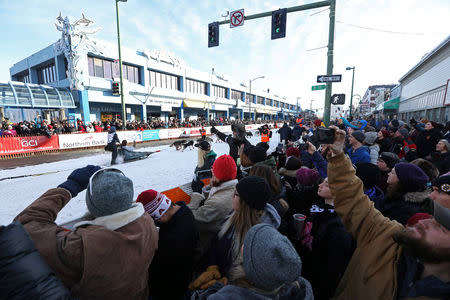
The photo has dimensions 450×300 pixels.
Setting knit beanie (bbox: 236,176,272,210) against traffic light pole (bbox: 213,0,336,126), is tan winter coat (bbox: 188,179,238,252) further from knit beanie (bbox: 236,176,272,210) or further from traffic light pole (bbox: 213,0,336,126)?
traffic light pole (bbox: 213,0,336,126)

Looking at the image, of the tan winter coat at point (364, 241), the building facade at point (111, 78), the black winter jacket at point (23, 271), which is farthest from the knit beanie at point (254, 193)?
the building facade at point (111, 78)

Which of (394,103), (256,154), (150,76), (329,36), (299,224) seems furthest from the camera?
(394,103)

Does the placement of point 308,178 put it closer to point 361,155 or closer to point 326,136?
point 326,136

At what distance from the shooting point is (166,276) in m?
1.72

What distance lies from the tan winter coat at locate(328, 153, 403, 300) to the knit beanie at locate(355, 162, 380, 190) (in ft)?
3.19

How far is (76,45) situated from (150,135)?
10900mm

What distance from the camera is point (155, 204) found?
5.54ft

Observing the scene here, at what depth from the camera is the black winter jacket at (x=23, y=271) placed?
952mm

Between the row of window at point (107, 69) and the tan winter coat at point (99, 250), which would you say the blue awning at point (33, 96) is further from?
the tan winter coat at point (99, 250)

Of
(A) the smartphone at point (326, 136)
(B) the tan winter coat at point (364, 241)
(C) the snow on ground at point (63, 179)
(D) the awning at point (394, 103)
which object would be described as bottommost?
(C) the snow on ground at point (63, 179)

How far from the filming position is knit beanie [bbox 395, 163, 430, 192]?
2049 millimetres

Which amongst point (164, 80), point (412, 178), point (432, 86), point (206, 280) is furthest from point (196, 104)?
point (206, 280)

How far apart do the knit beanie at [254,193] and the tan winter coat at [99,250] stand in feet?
2.43

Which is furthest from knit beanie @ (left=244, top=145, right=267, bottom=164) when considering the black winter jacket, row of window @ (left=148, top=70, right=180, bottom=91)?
row of window @ (left=148, top=70, right=180, bottom=91)
